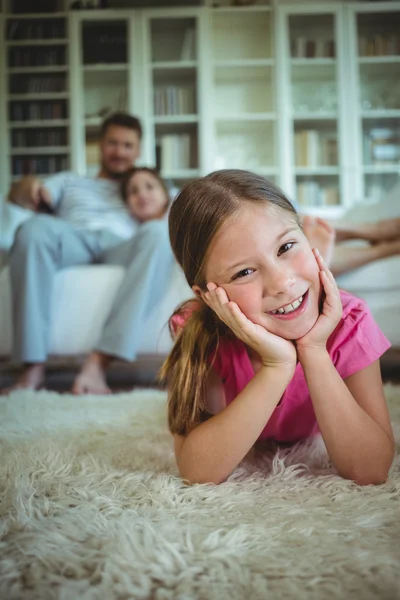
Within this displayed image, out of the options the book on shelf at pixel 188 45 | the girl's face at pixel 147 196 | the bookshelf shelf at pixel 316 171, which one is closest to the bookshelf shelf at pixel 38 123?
the book on shelf at pixel 188 45

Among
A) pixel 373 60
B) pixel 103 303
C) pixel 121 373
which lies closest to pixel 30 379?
pixel 103 303

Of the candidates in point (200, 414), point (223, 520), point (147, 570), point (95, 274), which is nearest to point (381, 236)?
point (95, 274)

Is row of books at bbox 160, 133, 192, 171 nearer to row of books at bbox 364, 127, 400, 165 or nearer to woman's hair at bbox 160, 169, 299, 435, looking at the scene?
row of books at bbox 364, 127, 400, 165

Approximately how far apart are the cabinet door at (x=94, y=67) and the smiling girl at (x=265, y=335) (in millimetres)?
3191

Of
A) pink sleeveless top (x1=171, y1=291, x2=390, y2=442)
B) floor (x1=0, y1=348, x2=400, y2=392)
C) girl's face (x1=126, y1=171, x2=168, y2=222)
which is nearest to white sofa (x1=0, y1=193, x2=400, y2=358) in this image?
floor (x1=0, y1=348, x2=400, y2=392)

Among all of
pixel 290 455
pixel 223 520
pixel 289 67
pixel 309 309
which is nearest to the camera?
pixel 223 520

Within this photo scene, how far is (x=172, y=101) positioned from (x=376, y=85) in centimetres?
145

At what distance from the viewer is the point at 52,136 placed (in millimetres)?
3693

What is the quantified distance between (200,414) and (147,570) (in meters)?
0.29

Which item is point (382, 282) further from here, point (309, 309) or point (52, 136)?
point (52, 136)

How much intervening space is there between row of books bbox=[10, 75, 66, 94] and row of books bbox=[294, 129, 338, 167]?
1756mm

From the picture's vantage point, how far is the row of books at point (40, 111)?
12.1 feet

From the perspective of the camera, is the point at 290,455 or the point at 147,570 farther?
the point at 290,455

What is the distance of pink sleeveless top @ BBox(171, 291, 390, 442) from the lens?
64 cm
